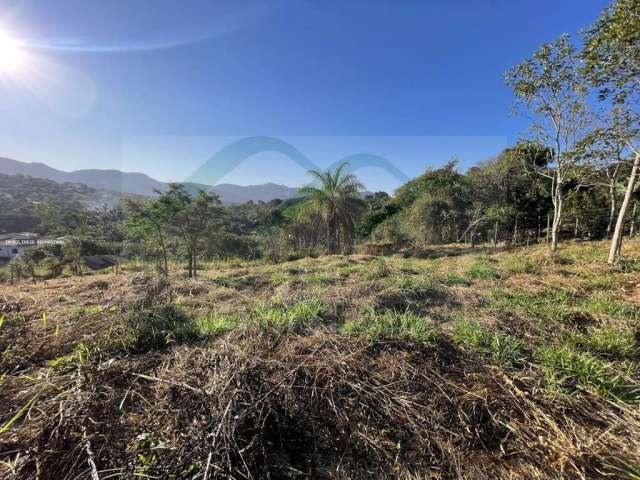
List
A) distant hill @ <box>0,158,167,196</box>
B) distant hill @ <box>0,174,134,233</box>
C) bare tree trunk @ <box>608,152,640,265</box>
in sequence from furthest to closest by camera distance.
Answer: distant hill @ <box>0,158,167,196</box>
distant hill @ <box>0,174,134,233</box>
bare tree trunk @ <box>608,152,640,265</box>

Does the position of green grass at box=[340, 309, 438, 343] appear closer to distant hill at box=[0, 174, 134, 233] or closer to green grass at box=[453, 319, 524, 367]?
green grass at box=[453, 319, 524, 367]

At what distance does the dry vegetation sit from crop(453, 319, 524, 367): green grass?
2 cm

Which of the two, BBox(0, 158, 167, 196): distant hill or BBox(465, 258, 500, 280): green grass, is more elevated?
BBox(0, 158, 167, 196): distant hill

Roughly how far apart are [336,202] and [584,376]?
11.4 m

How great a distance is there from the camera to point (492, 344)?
6.73 ft

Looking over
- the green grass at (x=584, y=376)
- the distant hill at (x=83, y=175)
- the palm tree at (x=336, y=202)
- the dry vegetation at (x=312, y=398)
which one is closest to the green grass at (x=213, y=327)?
the dry vegetation at (x=312, y=398)

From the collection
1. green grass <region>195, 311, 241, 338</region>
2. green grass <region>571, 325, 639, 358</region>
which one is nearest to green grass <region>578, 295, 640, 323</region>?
green grass <region>571, 325, 639, 358</region>

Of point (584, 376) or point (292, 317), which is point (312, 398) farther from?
point (584, 376)

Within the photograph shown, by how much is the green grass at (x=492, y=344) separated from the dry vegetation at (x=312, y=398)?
17mm

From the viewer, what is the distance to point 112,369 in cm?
171

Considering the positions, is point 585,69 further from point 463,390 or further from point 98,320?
point 98,320

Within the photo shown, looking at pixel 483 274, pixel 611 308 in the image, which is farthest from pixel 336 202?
pixel 611 308

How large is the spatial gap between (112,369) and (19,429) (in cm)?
47

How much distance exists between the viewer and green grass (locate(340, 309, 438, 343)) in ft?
7.11
